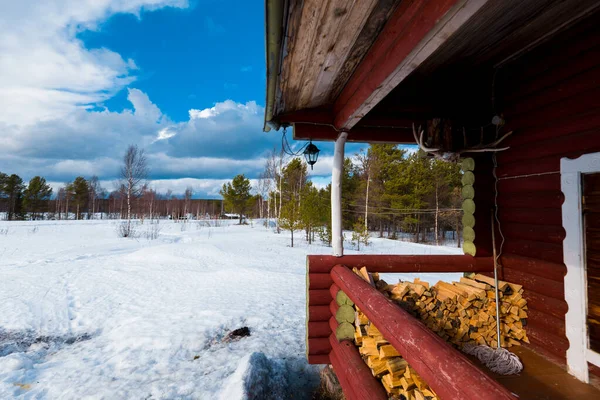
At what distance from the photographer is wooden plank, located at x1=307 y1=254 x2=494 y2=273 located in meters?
3.19

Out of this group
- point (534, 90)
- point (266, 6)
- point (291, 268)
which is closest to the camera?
point (266, 6)

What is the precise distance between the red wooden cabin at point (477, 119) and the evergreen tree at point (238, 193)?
32009 millimetres

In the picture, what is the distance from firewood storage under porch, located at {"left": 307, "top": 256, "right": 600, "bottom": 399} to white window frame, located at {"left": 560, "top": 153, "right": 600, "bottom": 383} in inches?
7.5

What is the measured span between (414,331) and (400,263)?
1.96 meters

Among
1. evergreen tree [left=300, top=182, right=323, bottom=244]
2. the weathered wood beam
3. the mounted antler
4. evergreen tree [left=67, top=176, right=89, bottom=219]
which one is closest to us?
the mounted antler

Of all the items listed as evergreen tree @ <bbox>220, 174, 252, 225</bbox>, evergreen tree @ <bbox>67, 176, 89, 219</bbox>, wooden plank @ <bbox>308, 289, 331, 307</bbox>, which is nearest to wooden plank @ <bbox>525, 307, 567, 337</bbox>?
wooden plank @ <bbox>308, 289, 331, 307</bbox>

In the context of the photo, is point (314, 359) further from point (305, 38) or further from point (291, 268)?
point (291, 268)

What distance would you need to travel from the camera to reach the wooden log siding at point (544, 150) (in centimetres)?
230

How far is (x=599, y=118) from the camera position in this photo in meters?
2.17

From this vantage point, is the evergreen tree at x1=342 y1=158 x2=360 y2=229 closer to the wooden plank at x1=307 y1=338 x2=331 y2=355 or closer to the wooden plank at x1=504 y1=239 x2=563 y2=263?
the wooden plank at x1=504 y1=239 x2=563 y2=263

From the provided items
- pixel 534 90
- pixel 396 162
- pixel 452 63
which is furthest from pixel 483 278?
pixel 396 162

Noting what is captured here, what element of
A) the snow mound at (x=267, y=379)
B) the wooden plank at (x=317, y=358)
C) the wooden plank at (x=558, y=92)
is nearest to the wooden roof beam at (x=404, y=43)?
the wooden plank at (x=558, y=92)

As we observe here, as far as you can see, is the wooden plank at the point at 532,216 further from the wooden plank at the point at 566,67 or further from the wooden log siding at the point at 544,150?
the wooden plank at the point at 566,67

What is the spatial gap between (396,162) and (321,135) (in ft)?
67.4
